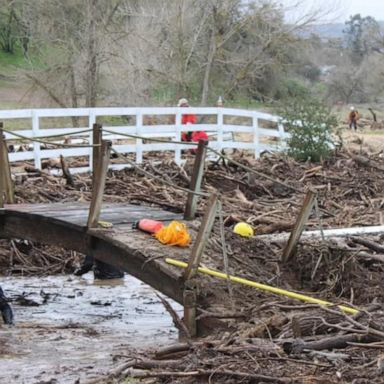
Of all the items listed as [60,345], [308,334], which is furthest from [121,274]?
[308,334]

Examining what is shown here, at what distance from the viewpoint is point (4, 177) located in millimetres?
12297

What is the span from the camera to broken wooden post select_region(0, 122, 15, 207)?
37.4 feet

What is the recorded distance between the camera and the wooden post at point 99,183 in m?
9.84

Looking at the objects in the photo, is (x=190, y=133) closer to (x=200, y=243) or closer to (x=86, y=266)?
(x=86, y=266)

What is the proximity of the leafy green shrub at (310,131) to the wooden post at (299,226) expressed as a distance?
11.2 m

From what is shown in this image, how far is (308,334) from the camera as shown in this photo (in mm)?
6566

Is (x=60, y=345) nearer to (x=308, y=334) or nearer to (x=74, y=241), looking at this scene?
(x=74, y=241)

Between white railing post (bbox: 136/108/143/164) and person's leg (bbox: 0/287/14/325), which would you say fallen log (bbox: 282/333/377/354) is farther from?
white railing post (bbox: 136/108/143/164)

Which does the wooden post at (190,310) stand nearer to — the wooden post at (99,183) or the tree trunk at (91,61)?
the wooden post at (99,183)

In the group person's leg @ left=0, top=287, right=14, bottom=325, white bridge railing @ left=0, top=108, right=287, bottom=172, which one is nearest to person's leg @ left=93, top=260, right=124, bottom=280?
white bridge railing @ left=0, top=108, right=287, bottom=172

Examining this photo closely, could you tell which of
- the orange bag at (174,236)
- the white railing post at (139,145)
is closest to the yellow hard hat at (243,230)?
the orange bag at (174,236)

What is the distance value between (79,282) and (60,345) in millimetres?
4104

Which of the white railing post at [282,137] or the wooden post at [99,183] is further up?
the wooden post at [99,183]

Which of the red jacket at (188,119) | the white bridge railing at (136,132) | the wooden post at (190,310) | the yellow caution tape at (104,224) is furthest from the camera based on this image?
the red jacket at (188,119)
